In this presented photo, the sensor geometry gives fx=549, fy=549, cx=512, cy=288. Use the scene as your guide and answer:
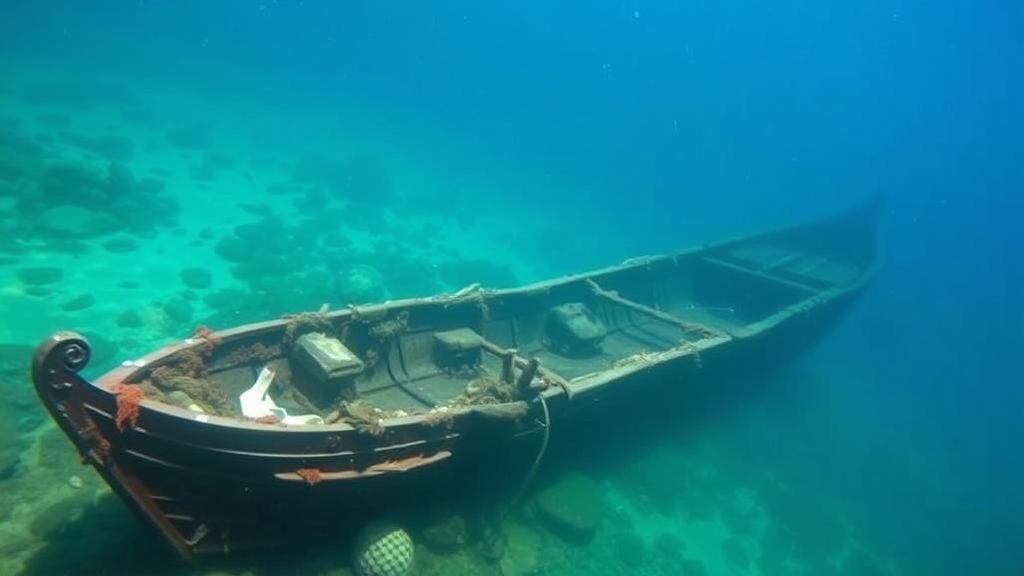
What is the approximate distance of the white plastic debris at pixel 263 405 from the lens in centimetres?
546

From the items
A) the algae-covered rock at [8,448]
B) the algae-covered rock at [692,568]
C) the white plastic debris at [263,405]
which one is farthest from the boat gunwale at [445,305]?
Answer: the algae-covered rock at [692,568]

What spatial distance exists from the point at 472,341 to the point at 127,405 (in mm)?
4652

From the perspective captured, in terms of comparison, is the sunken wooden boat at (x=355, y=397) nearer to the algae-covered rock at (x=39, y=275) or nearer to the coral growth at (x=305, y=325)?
the coral growth at (x=305, y=325)

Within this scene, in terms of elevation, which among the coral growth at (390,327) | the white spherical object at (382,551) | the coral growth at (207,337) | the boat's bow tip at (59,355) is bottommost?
the white spherical object at (382,551)

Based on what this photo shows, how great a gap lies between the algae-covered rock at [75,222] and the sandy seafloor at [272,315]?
8 centimetres

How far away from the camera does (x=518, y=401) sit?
6.21m

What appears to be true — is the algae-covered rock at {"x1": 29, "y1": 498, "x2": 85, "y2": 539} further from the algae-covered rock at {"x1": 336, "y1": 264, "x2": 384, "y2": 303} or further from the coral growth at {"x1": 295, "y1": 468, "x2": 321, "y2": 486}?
the algae-covered rock at {"x1": 336, "y1": 264, "x2": 384, "y2": 303}

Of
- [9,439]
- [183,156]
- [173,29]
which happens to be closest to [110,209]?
[183,156]

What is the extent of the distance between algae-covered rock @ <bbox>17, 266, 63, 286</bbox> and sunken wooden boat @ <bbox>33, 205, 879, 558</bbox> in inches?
368

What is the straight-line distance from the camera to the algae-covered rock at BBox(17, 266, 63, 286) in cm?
1204

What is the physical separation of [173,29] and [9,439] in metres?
78.3

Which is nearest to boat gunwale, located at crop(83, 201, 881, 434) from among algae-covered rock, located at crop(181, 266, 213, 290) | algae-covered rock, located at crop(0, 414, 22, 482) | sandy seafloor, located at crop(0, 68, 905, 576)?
algae-covered rock, located at crop(0, 414, 22, 482)

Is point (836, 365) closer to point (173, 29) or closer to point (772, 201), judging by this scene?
point (772, 201)

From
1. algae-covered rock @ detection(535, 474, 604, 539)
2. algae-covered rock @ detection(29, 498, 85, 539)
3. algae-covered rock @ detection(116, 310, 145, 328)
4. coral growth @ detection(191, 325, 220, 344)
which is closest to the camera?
algae-covered rock @ detection(29, 498, 85, 539)
